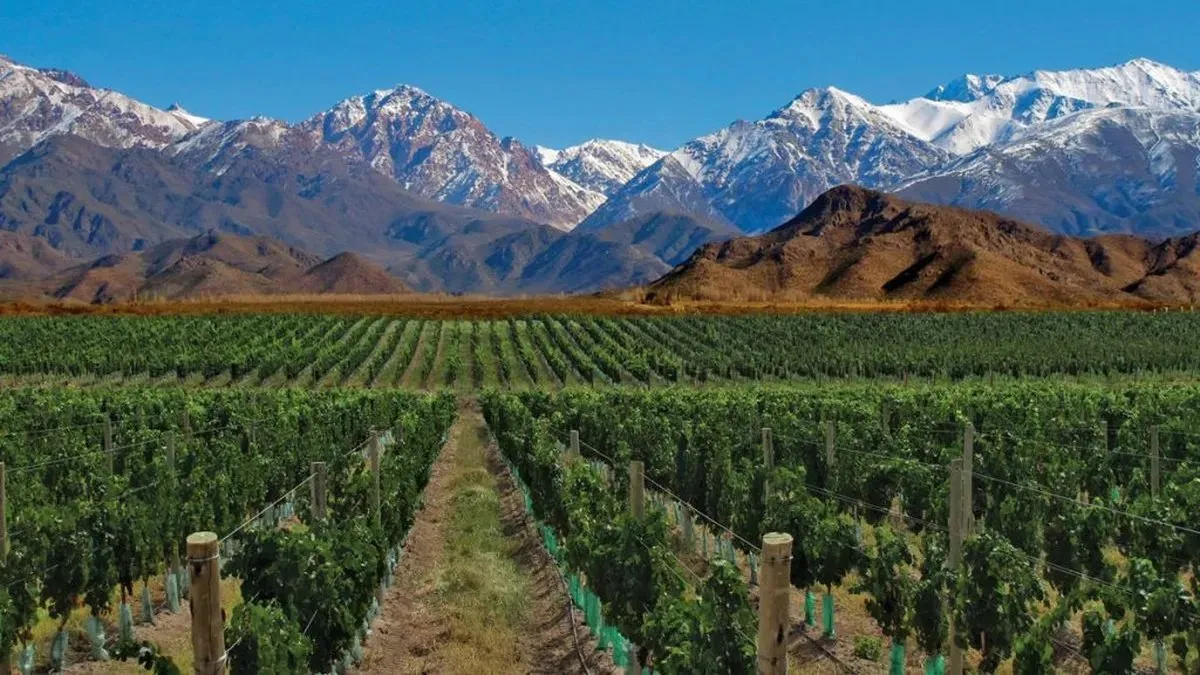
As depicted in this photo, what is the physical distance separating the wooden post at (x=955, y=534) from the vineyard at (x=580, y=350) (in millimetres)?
40081

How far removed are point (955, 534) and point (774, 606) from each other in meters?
4.51

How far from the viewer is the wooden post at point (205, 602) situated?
7.38 m

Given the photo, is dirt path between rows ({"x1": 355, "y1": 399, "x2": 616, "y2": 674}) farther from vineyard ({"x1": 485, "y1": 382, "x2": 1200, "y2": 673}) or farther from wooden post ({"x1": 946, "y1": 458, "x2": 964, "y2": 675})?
wooden post ({"x1": 946, "y1": 458, "x2": 964, "y2": 675})

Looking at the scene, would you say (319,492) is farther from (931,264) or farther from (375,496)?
(931,264)

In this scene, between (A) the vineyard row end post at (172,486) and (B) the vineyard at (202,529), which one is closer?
(B) the vineyard at (202,529)

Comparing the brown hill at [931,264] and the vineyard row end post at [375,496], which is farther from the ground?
the brown hill at [931,264]

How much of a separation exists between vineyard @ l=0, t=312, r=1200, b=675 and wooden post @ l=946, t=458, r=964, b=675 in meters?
0.05

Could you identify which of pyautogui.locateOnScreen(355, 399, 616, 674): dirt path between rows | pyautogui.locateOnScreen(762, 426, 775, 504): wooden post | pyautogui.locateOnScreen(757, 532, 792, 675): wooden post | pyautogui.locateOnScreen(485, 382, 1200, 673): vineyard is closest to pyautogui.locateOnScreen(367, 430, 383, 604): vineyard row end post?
pyautogui.locateOnScreen(355, 399, 616, 674): dirt path between rows

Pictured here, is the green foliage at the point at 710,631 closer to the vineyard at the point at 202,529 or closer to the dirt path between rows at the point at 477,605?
the dirt path between rows at the point at 477,605

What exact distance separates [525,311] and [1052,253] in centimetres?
9426

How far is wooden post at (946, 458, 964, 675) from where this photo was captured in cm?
1062

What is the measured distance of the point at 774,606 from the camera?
7.58 metres

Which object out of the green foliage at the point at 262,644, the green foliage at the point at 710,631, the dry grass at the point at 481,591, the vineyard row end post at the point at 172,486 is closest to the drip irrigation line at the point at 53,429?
the vineyard row end post at the point at 172,486

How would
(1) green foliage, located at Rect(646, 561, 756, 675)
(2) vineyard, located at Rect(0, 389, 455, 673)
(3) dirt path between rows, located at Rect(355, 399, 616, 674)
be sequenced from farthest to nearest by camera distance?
(3) dirt path between rows, located at Rect(355, 399, 616, 674)
(2) vineyard, located at Rect(0, 389, 455, 673)
(1) green foliage, located at Rect(646, 561, 756, 675)
